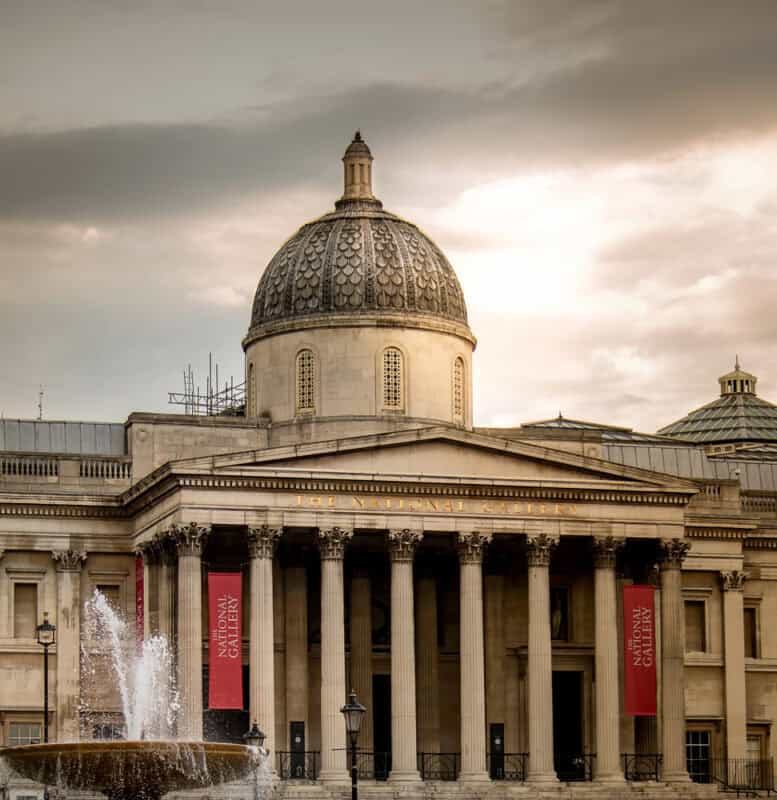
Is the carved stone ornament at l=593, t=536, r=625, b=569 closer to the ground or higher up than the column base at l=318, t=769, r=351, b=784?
higher up

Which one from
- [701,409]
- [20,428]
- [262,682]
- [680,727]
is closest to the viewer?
[262,682]

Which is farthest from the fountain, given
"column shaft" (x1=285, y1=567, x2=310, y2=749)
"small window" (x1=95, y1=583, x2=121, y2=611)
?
"small window" (x1=95, y1=583, x2=121, y2=611)

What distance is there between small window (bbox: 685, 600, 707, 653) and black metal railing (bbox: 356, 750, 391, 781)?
1543cm

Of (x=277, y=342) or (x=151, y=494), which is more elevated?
(x=277, y=342)

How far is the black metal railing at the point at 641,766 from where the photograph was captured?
300 ft

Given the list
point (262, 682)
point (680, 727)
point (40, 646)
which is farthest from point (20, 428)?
point (680, 727)

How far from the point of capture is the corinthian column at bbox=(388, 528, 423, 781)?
86.2 metres

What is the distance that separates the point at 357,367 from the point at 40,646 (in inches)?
649

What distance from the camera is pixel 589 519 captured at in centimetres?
9019

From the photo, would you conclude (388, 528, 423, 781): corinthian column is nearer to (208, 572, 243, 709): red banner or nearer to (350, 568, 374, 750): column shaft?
(350, 568, 374, 750): column shaft

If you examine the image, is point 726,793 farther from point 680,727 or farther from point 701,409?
point 701,409

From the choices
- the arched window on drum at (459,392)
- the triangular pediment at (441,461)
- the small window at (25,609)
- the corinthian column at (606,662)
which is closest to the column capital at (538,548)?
the corinthian column at (606,662)

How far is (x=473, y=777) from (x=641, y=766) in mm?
8623

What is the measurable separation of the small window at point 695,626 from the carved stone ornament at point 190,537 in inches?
956
